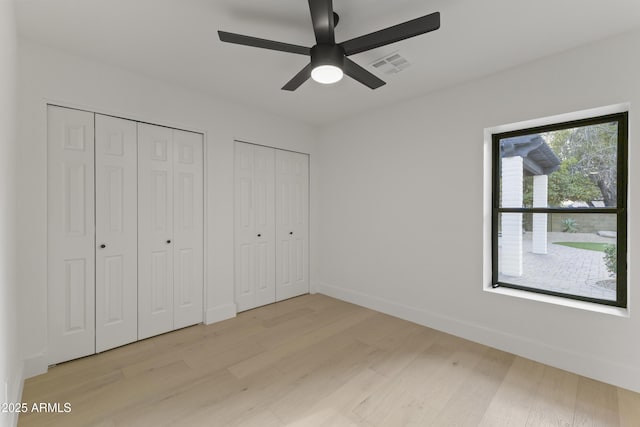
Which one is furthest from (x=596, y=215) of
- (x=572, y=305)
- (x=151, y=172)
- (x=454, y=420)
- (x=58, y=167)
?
(x=58, y=167)

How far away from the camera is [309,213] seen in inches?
168

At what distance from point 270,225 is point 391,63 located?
2396 mm

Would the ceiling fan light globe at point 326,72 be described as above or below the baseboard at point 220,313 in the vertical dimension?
above

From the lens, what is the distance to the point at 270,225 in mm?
3797

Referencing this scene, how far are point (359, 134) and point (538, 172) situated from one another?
202 cm

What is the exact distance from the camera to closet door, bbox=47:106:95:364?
2.27m

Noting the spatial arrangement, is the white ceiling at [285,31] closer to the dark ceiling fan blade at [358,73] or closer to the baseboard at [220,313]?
the dark ceiling fan blade at [358,73]

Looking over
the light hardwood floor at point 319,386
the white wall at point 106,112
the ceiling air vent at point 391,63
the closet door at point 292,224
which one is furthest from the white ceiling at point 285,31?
the light hardwood floor at point 319,386

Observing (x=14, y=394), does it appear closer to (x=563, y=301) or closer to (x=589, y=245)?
(x=563, y=301)

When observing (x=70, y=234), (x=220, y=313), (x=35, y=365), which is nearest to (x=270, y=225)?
(x=220, y=313)

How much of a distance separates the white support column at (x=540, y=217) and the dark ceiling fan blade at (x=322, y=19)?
2.27m

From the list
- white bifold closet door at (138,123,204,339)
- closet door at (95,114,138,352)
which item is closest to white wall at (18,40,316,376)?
white bifold closet door at (138,123,204,339)

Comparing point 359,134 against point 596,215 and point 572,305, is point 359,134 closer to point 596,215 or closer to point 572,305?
point 596,215

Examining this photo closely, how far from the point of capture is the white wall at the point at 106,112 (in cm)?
214
